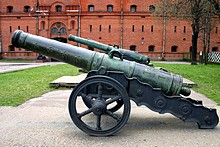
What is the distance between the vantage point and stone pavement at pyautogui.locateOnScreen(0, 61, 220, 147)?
3561 mm

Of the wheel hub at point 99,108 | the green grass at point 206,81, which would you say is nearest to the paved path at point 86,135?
the wheel hub at point 99,108

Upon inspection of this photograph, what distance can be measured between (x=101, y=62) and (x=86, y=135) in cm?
112

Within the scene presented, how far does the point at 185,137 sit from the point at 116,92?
3.97 ft

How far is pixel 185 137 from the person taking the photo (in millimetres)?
3811

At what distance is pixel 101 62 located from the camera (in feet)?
13.1

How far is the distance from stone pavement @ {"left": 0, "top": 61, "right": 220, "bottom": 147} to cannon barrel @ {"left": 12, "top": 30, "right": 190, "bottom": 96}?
2.12 ft

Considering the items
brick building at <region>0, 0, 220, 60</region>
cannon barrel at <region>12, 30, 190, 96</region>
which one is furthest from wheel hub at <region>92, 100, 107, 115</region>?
brick building at <region>0, 0, 220, 60</region>

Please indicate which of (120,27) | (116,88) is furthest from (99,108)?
(120,27)

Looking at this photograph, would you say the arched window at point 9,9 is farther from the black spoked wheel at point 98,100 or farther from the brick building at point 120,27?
the black spoked wheel at point 98,100

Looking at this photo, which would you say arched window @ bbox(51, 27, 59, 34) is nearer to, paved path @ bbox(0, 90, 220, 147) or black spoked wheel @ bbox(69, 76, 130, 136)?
paved path @ bbox(0, 90, 220, 147)

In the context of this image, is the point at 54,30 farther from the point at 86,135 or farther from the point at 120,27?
the point at 86,135

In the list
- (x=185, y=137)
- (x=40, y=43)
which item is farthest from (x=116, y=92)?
(x=40, y=43)

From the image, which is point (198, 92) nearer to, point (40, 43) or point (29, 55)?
point (40, 43)

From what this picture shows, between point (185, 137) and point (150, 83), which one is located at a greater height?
point (150, 83)
